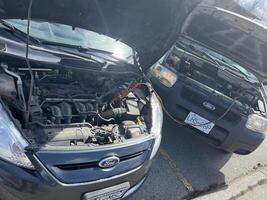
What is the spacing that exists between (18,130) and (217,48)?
365 cm

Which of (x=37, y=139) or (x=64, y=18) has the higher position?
(x=64, y=18)

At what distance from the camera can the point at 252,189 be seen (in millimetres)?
4527

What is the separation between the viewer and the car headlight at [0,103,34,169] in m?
2.26

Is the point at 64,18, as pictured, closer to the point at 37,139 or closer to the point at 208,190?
the point at 37,139

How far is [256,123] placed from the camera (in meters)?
4.43

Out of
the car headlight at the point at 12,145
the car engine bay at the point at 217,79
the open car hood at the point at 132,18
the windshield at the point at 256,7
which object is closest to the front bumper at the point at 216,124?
the car engine bay at the point at 217,79

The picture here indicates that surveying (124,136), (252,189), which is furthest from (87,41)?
(252,189)

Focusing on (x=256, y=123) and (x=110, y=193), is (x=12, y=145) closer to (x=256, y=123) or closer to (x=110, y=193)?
(x=110, y=193)

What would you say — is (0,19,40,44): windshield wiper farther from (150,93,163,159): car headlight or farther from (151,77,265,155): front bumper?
(151,77,265,155): front bumper

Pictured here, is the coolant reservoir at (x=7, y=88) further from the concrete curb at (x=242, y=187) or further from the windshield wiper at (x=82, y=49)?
the concrete curb at (x=242, y=187)

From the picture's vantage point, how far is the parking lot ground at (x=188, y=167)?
3854 millimetres

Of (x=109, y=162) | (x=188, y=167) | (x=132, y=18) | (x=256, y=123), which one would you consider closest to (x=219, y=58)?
(x=256, y=123)

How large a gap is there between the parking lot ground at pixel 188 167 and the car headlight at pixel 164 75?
580 mm

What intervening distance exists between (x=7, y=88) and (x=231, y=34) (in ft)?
11.1
